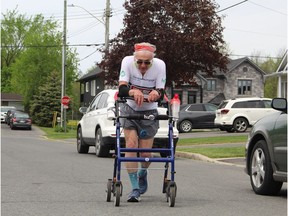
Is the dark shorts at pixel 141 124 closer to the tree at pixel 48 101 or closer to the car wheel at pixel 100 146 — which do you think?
the car wheel at pixel 100 146

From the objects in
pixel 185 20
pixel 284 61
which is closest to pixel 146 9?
pixel 185 20

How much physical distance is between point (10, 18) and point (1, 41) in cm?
326

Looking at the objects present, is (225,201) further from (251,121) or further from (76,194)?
(251,121)

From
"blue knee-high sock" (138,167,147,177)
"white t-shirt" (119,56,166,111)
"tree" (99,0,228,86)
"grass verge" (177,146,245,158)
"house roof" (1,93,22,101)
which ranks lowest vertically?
"grass verge" (177,146,245,158)

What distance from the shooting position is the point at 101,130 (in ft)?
51.4

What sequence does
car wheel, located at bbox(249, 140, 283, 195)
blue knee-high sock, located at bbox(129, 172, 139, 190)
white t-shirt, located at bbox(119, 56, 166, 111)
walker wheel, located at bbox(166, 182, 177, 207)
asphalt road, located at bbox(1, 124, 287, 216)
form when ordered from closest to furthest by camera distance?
asphalt road, located at bbox(1, 124, 287, 216), walker wheel, located at bbox(166, 182, 177, 207), blue knee-high sock, located at bbox(129, 172, 139, 190), white t-shirt, located at bbox(119, 56, 166, 111), car wheel, located at bbox(249, 140, 283, 195)

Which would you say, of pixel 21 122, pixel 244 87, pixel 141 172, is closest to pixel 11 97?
pixel 244 87

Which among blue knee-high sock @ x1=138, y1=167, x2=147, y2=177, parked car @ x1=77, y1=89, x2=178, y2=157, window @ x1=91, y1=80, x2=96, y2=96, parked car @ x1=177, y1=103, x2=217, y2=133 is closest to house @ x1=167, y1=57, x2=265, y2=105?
window @ x1=91, y1=80, x2=96, y2=96

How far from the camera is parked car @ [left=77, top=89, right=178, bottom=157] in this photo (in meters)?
15.1

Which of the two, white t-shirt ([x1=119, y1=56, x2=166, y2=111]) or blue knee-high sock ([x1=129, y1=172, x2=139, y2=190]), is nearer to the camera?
blue knee-high sock ([x1=129, y1=172, x2=139, y2=190])

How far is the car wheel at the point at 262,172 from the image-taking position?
8352 mm

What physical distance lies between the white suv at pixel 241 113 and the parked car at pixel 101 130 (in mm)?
12879

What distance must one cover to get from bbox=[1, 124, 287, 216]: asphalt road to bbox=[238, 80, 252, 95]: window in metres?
52.5

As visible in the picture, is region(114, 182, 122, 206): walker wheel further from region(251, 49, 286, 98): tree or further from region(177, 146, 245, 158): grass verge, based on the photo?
region(251, 49, 286, 98): tree
